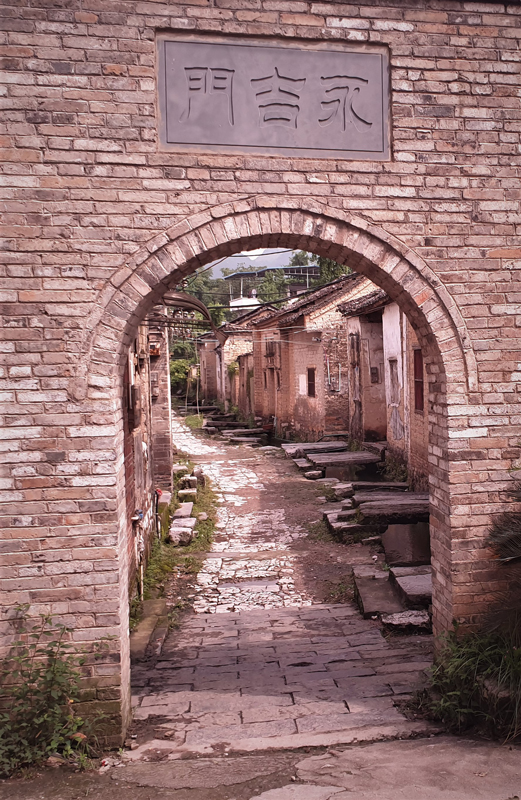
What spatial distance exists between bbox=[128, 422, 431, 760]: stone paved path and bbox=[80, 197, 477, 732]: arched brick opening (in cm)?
65

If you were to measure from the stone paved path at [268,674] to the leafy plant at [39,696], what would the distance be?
0.52m

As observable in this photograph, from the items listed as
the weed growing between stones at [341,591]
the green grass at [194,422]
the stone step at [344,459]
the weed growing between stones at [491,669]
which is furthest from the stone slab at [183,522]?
the green grass at [194,422]

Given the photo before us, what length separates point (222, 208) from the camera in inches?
157

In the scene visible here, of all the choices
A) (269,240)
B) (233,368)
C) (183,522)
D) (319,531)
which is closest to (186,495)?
(183,522)

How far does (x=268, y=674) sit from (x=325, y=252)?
11.8ft

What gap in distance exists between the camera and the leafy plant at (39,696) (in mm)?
3576

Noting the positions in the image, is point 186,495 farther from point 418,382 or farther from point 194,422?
point 194,422

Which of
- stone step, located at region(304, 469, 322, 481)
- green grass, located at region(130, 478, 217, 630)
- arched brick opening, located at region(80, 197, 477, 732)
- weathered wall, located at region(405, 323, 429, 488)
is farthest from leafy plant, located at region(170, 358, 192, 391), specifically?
arched brick opening, located at region(80, 197, 477, 732)

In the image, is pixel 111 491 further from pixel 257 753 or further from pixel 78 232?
pixel 257 753

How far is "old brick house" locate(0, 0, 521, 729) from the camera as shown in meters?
3.79

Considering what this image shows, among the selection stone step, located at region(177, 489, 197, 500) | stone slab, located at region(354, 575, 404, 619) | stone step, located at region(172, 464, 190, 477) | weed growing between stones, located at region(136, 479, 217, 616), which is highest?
stone step, located at region(172, 464, 190, 477)

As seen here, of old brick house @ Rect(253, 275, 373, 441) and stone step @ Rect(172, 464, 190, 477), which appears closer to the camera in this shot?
stone step @ Rect(172, 464, 190, 477)

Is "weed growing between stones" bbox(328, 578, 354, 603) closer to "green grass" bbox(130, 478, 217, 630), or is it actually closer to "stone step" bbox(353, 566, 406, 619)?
"stone step" bbox(353, 566, 406, 619)

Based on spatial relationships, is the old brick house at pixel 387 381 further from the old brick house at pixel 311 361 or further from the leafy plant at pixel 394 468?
the old brick house at pixel 311 361
